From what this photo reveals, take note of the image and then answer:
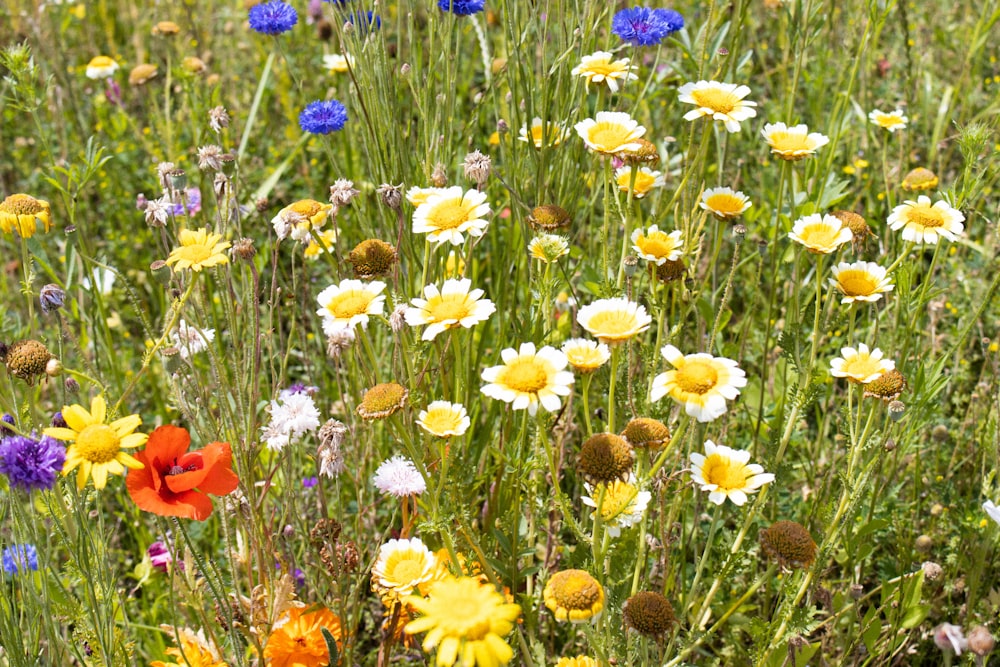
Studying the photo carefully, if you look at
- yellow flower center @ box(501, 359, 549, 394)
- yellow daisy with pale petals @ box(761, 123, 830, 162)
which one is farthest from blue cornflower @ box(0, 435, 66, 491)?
yellow daisy with pale petals @ box(761, 123, 830, 162)

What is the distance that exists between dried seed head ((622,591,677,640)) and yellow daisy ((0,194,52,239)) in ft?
3.57

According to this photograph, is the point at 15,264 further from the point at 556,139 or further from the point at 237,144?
the point at 556,139

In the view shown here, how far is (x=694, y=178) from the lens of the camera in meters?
1.71

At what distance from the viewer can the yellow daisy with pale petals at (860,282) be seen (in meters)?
1.37

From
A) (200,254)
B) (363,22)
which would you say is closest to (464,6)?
(363,22)

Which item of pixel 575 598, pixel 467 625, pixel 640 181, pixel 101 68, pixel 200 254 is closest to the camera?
pixel 467 625

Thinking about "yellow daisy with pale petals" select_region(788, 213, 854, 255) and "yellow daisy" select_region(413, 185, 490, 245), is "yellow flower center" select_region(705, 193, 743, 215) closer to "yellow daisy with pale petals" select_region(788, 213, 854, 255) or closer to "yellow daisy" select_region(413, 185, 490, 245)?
"yellow daisy with pale petals" select_region(788, 213, 854, 255)

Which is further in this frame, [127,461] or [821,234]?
[821,234]

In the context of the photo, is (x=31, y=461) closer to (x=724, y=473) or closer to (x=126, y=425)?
(x=126, y=425)

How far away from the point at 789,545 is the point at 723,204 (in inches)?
22.5

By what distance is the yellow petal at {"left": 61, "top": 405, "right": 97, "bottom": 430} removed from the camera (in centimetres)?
112

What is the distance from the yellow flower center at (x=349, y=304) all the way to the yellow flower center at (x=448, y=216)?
0.16 meters

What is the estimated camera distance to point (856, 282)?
138cm

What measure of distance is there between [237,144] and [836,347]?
82.7 inches
